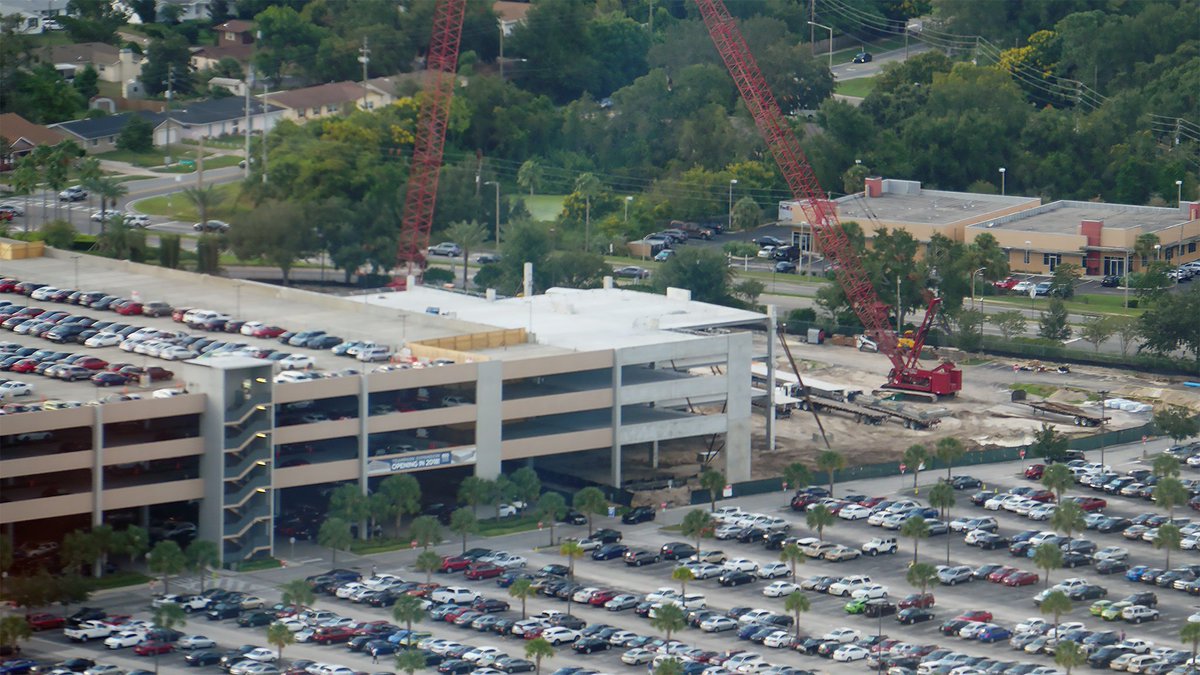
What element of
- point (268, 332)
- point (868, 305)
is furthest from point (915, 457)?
point (868, 305)

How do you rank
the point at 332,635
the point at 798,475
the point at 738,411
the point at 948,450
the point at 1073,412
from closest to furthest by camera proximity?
the point at 332,635, the point at 798,475, the point at 948,450, the point at 738,411, the point at 1073,412

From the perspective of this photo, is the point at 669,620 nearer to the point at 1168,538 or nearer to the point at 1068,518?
the point at 1068,518

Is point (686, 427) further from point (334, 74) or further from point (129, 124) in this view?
point (334, 74)

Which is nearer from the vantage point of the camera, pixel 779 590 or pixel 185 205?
pixel 779 590

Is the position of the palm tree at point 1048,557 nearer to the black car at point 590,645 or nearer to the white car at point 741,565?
the white car at point 741,565

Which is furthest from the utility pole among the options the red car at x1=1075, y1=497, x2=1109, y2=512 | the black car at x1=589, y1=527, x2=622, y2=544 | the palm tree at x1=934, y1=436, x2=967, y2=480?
the black car at x1=589, y1=527, x2=622, y2=544

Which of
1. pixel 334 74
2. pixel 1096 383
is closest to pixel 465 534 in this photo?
pixel 1096 383
